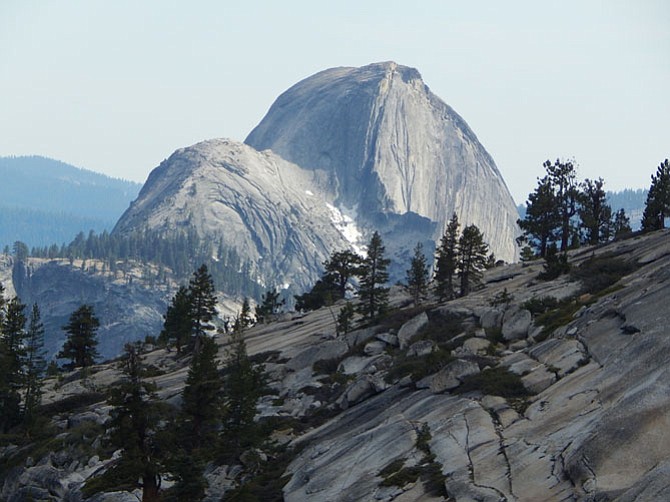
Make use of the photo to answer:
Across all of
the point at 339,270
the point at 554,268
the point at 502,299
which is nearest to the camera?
the point at 502,299

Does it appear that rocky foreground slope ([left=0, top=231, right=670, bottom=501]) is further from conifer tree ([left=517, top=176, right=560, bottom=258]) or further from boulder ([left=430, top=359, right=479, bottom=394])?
conifer tree ([left=517, top=176, right=560, bottom=258])

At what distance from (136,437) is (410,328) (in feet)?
93.9

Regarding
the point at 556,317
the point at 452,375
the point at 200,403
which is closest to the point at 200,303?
the point at 200,403

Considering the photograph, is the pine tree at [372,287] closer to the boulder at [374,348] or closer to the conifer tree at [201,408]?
the boulder at [374,348]

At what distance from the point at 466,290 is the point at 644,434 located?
58060 millimetres

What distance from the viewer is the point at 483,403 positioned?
4562 cm

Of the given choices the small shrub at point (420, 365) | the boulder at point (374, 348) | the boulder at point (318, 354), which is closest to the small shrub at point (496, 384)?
the small shrub at point (420, 365)

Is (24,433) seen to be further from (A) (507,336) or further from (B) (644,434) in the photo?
(B) (644,434)

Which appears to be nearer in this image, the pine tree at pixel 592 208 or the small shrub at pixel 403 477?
the small shrub at pixel 403 477

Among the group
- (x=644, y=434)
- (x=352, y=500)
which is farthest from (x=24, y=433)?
(x=644, y=434)

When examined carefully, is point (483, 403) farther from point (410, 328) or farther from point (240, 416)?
point (410, 328)

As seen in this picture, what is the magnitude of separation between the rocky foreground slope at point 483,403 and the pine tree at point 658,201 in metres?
14.1

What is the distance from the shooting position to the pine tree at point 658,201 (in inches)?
3693

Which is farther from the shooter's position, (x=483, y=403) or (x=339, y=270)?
(x=339, y=270)
